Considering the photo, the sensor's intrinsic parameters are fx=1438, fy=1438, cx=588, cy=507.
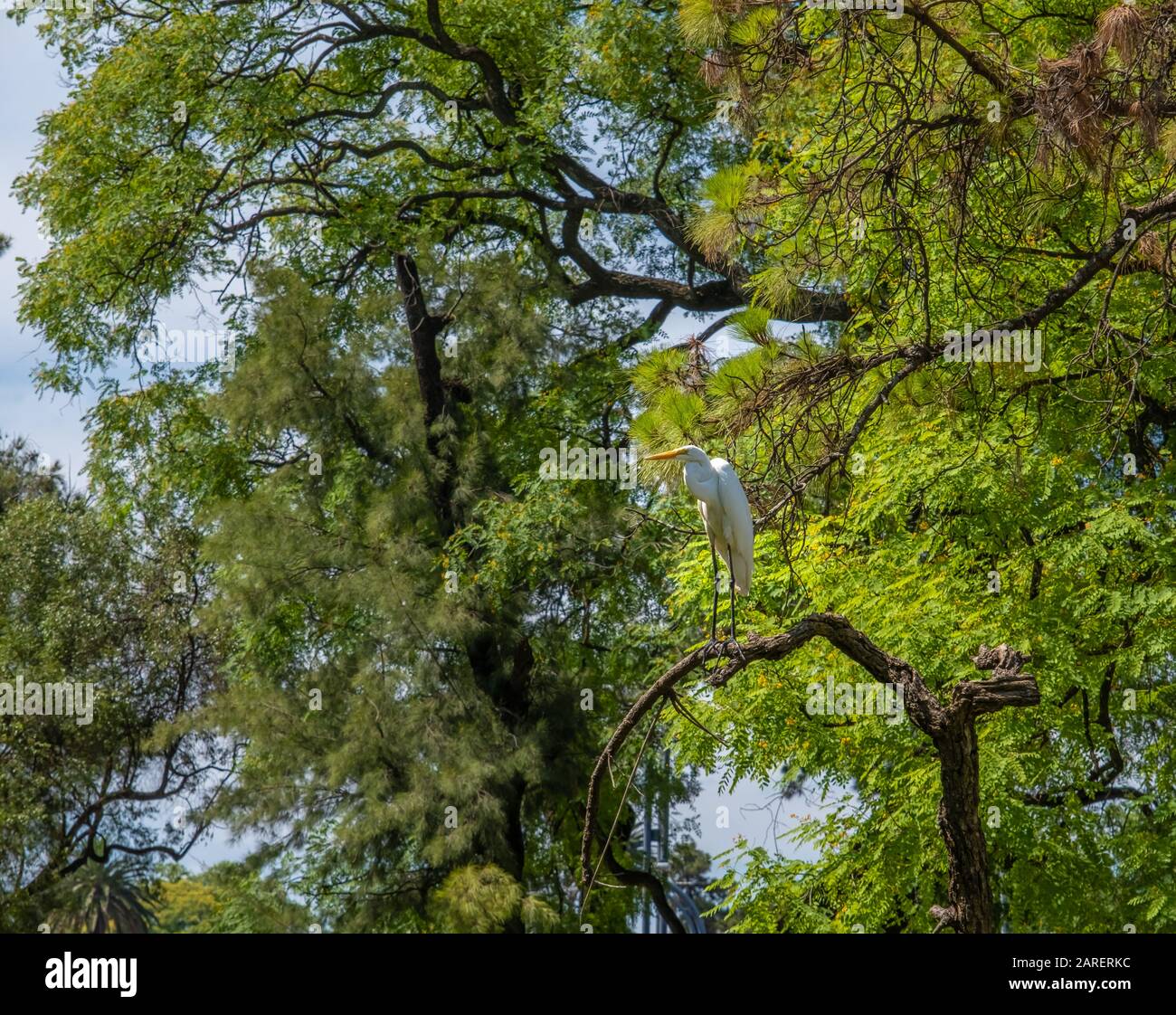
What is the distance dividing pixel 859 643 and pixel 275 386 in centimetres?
1033

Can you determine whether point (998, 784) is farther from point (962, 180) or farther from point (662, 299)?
point (662, 299)

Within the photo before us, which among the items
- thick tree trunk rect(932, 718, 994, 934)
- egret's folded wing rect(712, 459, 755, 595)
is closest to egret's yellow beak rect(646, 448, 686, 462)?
egret's folded wing rect(712, 459, 755, 595)

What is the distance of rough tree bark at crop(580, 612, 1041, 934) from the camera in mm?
5137

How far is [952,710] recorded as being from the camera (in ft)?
18.2

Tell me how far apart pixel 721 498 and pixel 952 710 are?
133cm

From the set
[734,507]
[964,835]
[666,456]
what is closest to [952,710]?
[964,835]

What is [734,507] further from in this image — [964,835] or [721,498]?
[964,835]

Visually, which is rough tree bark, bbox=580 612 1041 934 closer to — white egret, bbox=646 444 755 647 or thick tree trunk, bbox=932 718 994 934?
thick tree trunk, bbox=932 718 994 934

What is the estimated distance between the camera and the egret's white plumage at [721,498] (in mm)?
6180

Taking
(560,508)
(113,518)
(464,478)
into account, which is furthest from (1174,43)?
(113,518)

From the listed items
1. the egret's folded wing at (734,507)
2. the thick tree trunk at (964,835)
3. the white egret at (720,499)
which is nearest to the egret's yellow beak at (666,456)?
the white egret at (720,499)

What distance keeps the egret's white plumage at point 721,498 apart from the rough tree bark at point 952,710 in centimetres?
64

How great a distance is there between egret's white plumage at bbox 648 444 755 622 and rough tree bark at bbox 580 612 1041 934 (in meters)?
0.64
